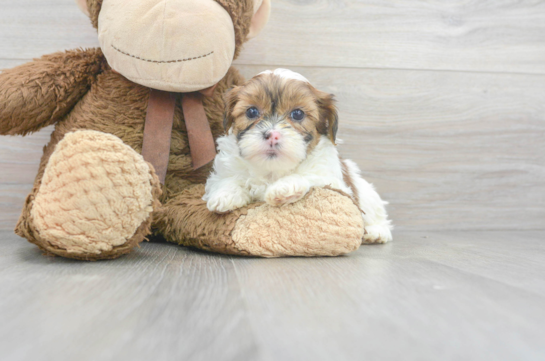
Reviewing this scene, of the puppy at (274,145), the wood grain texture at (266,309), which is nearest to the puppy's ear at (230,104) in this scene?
the puppy at (274,145)

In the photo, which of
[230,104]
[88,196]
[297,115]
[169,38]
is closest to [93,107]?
[169,38]

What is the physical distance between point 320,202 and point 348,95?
0.86 m

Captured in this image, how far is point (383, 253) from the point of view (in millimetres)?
1337

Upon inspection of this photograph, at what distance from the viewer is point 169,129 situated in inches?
57.2

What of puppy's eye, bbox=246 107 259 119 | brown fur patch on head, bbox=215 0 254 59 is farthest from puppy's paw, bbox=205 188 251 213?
brown fur patch on head, bbox=215 0 254 59

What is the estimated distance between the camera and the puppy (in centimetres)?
117

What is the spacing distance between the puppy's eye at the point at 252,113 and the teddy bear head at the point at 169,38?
8.7 inches

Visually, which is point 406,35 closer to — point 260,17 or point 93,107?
point 260,17

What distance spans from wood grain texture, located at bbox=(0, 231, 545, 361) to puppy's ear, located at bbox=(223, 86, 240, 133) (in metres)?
0.43

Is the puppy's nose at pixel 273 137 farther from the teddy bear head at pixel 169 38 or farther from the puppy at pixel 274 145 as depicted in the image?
the teddy bear head at pixel 169 38

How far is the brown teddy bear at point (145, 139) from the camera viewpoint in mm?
977

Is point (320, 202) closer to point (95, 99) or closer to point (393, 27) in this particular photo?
point (95, 99)

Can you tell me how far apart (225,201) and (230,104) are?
0.31 metres

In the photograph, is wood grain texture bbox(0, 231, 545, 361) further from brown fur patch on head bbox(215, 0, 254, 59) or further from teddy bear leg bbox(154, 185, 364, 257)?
brown fur patch on head bbox(215, 0, 254, 59)
